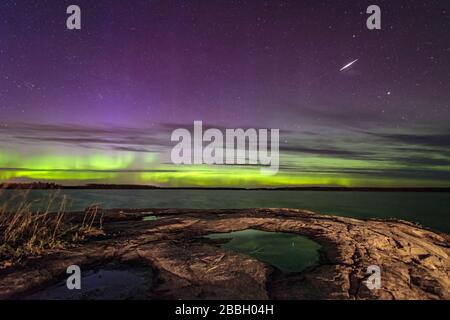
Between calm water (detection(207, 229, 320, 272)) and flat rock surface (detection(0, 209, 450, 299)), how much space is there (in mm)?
250

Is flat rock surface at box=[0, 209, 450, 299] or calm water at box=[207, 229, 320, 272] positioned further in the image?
calm water at box=[207, 229, 320, 272]

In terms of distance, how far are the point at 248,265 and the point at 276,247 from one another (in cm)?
172

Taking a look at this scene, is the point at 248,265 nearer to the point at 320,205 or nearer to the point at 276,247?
the point at 276,247

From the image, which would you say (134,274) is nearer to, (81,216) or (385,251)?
(385,251)

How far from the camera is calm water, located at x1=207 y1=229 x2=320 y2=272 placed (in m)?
5.90

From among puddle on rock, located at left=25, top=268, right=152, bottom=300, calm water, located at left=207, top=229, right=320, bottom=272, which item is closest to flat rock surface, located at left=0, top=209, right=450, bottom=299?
puddle on rock, located at left=25, top=268, right=152, bottom=300

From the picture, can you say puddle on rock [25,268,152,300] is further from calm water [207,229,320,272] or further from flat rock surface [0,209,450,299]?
calm water [207,229,320,272]

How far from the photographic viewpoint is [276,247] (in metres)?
6.98

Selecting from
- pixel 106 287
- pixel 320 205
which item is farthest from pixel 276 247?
pixel 320 205

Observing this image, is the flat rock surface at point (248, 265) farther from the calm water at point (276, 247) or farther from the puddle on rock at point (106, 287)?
the calm water at point (276, 247)

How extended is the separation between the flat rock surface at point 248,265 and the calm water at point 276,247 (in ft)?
0.82
